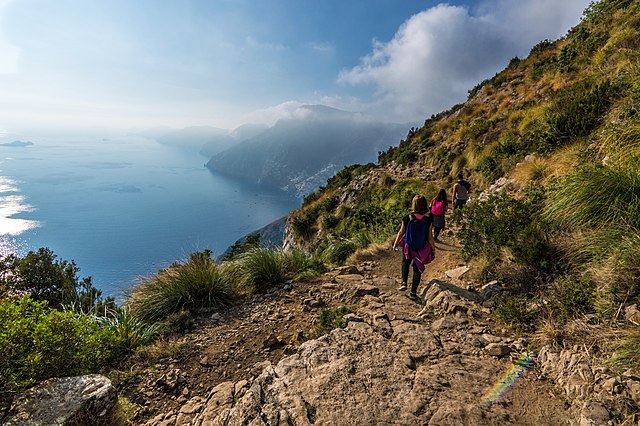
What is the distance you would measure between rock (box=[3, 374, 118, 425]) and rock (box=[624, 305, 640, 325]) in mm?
5256

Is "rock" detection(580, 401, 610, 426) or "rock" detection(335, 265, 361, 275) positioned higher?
"rock" detection(580, 401, 610, 426)

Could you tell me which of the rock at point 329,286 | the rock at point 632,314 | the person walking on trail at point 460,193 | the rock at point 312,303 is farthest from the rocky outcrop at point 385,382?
the person walking on trail at point 460,193

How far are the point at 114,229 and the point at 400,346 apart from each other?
19684cm

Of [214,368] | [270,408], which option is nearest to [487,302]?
[270,408]

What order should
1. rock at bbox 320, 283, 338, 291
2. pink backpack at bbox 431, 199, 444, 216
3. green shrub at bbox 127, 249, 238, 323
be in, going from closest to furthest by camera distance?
green shrub at bbox 127, 249, 238, 323 → rock at bbox 320, 283, 338, 291 → pink backpack at bbox 431, 199, 444, 216

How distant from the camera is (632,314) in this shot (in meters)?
2.74

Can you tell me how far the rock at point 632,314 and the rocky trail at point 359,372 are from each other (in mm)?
970

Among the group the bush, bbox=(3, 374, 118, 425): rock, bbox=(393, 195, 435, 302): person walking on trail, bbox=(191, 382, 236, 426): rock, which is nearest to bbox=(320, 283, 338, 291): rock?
bbox=(393, 195, 435, 302): person walking on trail

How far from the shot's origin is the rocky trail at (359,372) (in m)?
2.50

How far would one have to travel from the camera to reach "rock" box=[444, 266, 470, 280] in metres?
5.27

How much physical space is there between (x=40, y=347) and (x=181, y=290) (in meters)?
2.46

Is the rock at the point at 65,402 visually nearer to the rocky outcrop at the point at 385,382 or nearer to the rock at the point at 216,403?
the rocky outcrop at the point at 385,382

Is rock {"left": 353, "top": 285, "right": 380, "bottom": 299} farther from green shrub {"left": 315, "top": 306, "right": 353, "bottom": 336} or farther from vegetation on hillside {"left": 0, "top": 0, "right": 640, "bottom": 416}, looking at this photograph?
vegetation on hillside {"left": 0, "top": 0, "right": 640, "bottom": 416}

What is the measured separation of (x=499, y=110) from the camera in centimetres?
1717
